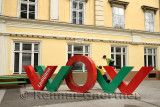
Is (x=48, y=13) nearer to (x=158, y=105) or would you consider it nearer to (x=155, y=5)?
(x=158, y=105)

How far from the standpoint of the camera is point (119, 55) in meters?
11.9

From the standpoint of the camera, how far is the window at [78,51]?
1046 centimetres

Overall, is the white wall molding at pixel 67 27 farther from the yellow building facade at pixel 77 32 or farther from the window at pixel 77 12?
the window at pixel 77 12

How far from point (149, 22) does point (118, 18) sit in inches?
123

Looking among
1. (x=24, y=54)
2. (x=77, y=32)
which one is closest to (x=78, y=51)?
(x=77, y=32)

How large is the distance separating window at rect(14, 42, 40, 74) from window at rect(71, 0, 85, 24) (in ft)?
10.1

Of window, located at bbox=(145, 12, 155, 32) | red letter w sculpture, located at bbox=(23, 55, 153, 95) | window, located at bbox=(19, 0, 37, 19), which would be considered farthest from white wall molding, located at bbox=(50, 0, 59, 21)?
window, located at bbox=(145, 12, 155, 32)

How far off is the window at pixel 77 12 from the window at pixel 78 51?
5.53 ft

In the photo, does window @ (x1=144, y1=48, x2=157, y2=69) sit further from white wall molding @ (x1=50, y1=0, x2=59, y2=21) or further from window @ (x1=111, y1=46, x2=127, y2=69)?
white wall molding @ (x1=50, y1=0, x2=59, y2=21)

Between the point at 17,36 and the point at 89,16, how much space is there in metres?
4.97

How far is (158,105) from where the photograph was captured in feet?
16.6

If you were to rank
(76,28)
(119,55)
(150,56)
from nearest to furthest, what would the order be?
(76,28) < (119,55) < (150,56)

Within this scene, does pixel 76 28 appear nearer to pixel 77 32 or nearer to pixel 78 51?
pixel 77 32

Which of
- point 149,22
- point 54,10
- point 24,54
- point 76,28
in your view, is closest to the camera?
point 24,54
